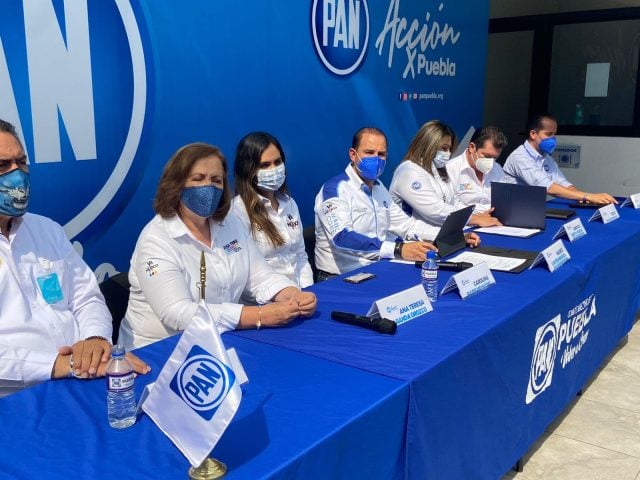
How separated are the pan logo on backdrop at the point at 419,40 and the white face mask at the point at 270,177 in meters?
2.01

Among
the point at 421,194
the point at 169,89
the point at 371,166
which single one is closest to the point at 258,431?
the point at 371,166

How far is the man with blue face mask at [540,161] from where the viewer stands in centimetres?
377

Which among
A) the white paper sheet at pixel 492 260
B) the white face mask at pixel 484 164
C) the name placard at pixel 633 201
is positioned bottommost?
the white paper sheet at pixel 492 260

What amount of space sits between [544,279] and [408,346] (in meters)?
0.78

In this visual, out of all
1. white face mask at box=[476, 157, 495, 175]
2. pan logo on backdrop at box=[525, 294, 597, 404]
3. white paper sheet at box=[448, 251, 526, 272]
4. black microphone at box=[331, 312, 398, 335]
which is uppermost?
white face mask at box=[476, 157, 495, 175]

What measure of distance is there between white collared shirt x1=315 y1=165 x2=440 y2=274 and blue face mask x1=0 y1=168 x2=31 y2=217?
4.39 ft

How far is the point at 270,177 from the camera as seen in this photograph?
2.22m

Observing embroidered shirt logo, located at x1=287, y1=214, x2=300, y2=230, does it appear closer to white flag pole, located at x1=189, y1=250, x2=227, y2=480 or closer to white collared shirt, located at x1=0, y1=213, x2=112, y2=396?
white collared shirt, located at x1=0, y1=213, x2=112, y2=396

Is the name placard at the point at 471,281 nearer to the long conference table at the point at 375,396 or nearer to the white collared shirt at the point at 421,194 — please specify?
the long conference table at the point at 375,396

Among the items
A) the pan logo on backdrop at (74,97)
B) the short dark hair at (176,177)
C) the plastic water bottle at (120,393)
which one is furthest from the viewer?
the pan logo on backdrop at (74,97)

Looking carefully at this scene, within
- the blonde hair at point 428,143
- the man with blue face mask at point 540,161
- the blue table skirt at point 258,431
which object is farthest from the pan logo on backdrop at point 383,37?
the blue table skirt at point 258,431

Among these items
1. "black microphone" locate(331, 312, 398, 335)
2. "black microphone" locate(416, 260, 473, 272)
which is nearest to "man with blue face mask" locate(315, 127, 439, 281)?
"black microphone" locate(416, 260, 473, 272)

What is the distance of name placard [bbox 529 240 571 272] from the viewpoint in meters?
2.03

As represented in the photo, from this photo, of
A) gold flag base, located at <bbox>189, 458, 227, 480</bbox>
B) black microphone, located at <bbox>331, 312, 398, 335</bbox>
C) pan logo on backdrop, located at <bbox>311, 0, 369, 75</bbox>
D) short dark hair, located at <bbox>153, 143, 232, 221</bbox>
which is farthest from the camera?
pan logo on backdrop, located at <bbox>311, 0, 369, 75</bbox>
